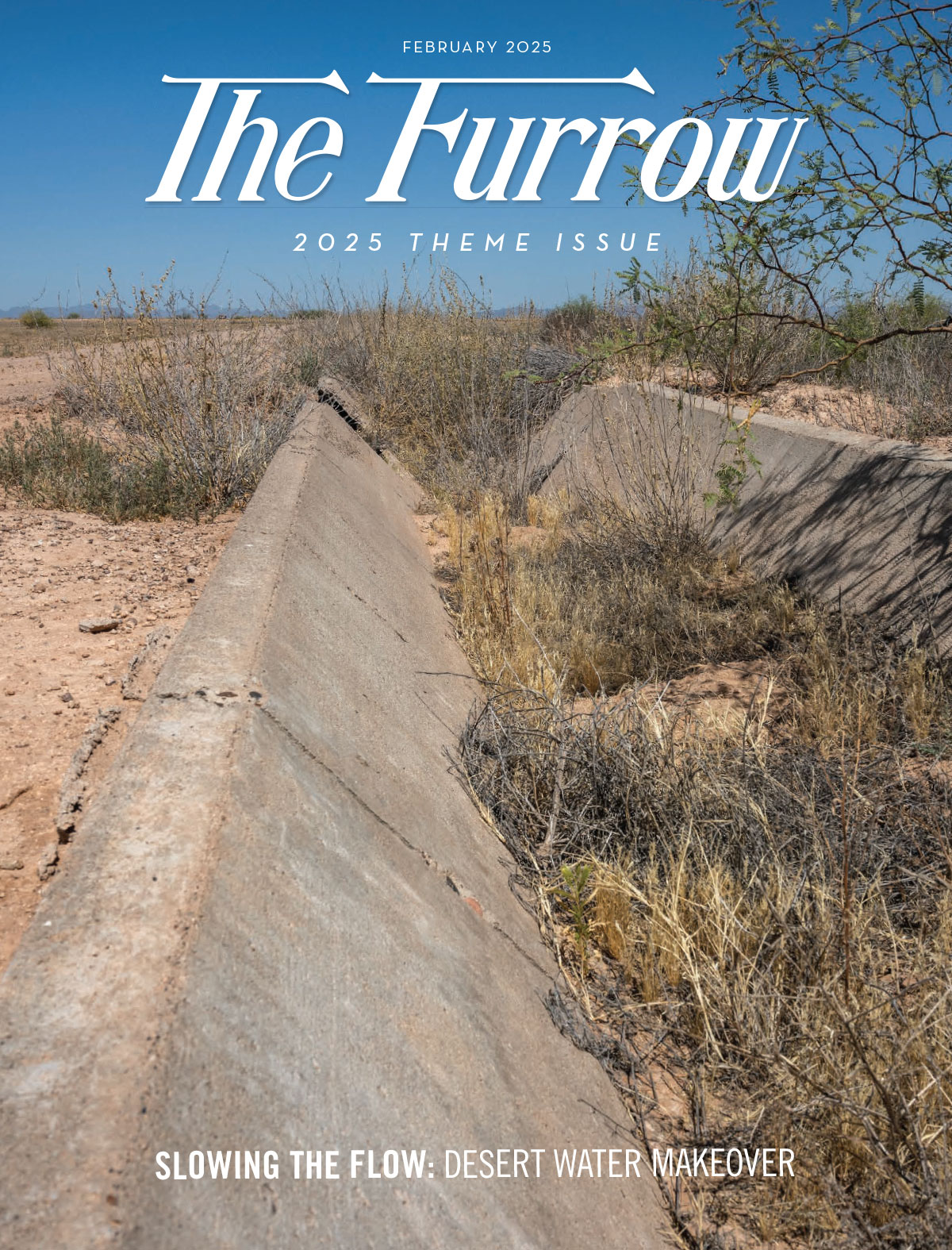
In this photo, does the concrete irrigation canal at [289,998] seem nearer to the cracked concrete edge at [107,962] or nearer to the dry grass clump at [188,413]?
the cracked concrete edge at [107,962]

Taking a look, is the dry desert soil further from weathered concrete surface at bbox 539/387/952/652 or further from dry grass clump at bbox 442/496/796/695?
weathered concrete surface at bbox 539/387/952/652

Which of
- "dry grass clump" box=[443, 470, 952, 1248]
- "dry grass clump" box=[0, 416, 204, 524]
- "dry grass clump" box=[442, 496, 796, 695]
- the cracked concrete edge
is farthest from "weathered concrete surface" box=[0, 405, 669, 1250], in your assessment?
"dry grass clump" box=[0, 416, 204, 524]

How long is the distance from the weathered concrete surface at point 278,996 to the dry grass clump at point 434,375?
578cm

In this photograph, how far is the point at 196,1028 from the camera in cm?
122

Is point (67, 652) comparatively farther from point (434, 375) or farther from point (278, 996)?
point (434, 375)

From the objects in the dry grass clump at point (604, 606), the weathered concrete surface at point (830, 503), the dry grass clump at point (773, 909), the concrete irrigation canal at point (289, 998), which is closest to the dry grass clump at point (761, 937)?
the dry grass clump at point (773, 909)

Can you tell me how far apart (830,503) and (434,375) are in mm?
5953

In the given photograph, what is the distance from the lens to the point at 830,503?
5008 mm

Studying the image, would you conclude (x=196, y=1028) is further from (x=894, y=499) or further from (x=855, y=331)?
(x=855, y=331)

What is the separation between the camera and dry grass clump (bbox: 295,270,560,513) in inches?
360

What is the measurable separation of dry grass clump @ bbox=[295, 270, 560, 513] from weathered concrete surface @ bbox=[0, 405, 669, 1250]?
578 cm

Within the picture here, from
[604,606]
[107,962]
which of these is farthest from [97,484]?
[107,962]

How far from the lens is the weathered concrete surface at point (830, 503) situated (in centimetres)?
419

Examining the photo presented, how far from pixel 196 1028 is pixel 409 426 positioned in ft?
31.9
